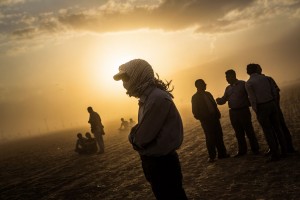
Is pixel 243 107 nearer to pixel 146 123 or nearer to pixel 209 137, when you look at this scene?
pixel 209 137

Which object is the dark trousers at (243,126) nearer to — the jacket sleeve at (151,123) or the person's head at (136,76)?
the person's head at (136,76)

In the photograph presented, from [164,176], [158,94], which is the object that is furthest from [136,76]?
[164,176]

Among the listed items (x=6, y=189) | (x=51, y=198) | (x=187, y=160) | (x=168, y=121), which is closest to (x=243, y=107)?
(x=187, y=160)

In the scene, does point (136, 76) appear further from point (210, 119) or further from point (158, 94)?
point (210, 119)

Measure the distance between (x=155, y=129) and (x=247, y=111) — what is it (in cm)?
655

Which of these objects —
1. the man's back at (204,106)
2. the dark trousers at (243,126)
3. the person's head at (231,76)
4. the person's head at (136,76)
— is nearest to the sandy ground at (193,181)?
the dark trousers at (243,126)

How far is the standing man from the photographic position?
3.03 meters

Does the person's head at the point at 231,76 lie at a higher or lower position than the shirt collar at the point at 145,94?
higher

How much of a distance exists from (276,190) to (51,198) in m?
5.59

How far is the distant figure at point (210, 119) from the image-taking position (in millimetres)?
9352

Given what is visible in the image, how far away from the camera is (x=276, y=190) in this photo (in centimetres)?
560

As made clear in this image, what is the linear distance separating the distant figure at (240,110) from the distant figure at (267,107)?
129 cm

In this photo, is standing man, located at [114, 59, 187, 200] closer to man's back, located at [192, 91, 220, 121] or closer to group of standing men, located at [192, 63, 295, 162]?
group of standing men, located at [192, 63, 295, 162]

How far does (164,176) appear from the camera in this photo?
3.12m
